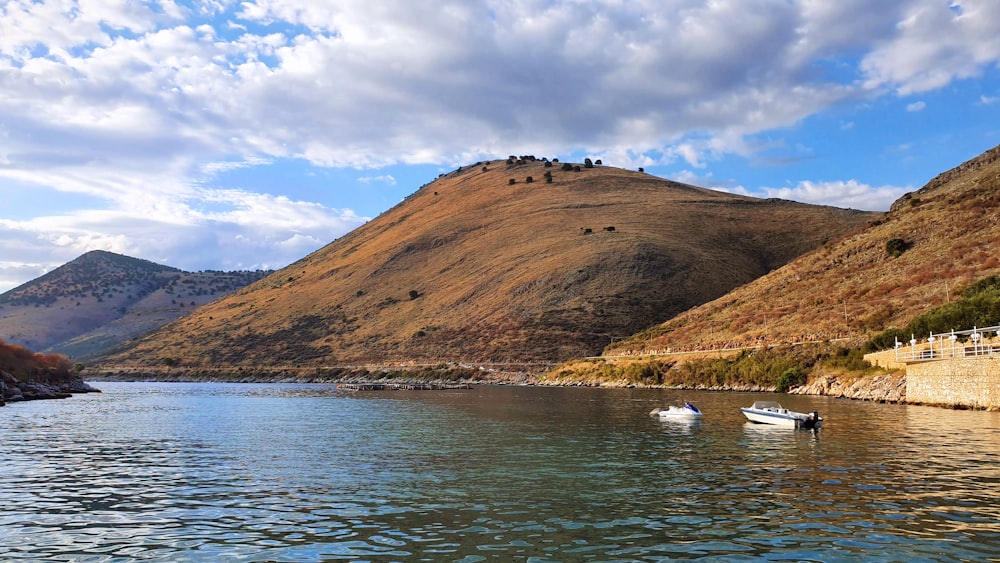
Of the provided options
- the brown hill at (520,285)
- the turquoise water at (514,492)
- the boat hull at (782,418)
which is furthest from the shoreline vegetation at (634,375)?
the turquoise water at (514,492)

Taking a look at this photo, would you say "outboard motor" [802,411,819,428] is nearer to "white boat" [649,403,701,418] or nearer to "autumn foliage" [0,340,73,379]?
"white boat" [649,403,701,418]

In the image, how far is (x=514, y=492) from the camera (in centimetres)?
2142

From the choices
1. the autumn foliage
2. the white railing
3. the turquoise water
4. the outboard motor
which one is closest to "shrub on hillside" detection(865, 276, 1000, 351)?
the white railing

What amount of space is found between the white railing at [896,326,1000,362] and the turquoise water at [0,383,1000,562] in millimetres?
4096

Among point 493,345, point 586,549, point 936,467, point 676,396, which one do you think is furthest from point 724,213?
point 586,549

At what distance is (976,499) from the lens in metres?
19.1

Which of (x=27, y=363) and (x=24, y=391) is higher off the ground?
(x=27, y=363)

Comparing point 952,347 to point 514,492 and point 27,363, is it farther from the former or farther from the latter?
point 27,363

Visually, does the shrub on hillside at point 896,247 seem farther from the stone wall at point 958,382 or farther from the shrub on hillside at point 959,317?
the stone wall at point 958,382

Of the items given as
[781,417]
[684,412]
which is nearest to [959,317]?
[781,417]

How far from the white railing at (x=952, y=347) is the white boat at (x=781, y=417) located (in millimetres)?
11959

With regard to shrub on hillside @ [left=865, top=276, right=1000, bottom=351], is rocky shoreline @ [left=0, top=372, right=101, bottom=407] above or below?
below

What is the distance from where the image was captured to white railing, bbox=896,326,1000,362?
42156 mm

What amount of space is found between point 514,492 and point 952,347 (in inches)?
1368
